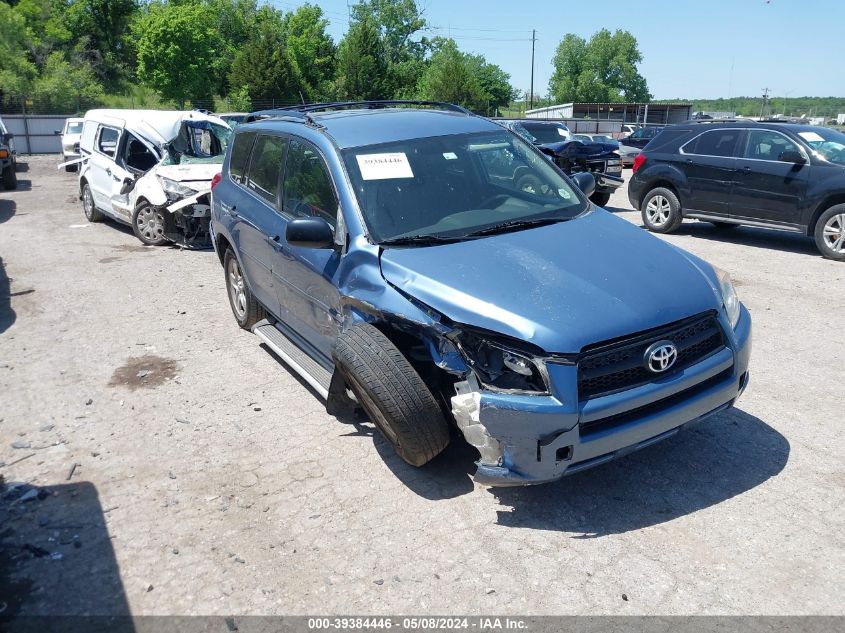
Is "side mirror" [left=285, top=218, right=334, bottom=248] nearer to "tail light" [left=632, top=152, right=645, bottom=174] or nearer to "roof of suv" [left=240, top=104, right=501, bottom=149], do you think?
"roof of suv" [left=240, top=104, right=501, bottom=149]

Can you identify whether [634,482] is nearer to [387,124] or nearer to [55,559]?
[387,124]

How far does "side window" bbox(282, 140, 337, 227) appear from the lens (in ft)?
15.1

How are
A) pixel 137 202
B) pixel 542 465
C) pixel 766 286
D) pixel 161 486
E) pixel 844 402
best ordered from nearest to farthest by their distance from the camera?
pixel 542 465 → pixel 161 486 → pixel 844 402 → pixel 766 286 → pixel 137 202

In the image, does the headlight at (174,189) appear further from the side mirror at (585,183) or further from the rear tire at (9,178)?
the rear tire at (9,178)

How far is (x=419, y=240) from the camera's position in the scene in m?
4.17

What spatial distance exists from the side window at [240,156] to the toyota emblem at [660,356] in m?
4.01

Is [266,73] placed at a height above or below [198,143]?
above

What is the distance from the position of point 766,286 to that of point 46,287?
8.58 meters

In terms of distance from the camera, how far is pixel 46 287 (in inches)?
335

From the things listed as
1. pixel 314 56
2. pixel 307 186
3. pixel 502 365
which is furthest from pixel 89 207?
pixel 314 56

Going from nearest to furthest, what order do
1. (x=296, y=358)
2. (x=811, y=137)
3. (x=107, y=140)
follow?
(x=296, y=358) < (x=811, y=137) < (x=107, y=140)

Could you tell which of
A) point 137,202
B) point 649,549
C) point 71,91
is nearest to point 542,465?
point 649,549

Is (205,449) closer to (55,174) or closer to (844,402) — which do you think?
(844,402)

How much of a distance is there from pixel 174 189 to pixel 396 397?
7776 millimetres
